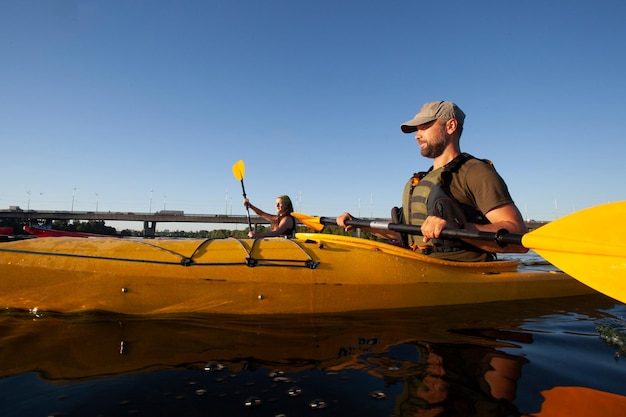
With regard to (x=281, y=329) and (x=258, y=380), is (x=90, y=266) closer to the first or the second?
(x=281, y=329)

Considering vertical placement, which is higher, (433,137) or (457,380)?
(433,137)

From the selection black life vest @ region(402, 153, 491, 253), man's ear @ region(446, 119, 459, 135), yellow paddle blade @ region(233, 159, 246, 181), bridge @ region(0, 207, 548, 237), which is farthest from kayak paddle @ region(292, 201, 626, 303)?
bridge @ region(0, 207, 548, 237)

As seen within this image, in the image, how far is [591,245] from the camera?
2.69 meters

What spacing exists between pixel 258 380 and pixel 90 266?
2146mm

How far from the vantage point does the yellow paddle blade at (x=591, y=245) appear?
2496 mm

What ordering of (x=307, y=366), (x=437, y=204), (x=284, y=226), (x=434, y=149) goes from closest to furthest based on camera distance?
(x=307, y=366)
(x=437, y=204)
(x=434, y=149)
(x=284, y=226)

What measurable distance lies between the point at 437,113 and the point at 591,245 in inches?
82.4

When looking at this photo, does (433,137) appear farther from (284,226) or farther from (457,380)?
(284,226)

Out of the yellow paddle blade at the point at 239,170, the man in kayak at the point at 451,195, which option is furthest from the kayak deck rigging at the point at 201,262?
the yellow paddle blade at the point at 239,170

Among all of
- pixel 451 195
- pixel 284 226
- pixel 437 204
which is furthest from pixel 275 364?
pixel 284 226

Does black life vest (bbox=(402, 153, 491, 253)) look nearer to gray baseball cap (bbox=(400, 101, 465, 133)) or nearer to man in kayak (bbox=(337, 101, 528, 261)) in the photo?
man in kayak (bbox=(337, 101, 528, 261))

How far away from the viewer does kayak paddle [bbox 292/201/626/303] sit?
250 cm

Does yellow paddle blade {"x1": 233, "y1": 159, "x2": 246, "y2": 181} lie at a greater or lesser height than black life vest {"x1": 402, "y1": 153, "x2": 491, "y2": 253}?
greater

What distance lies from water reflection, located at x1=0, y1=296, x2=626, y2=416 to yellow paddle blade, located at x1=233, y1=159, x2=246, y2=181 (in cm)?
722
